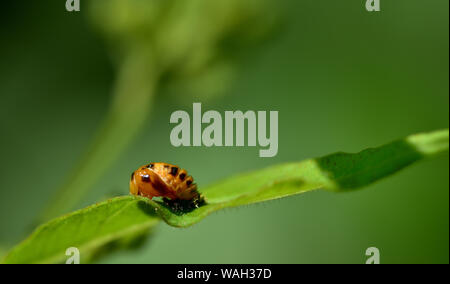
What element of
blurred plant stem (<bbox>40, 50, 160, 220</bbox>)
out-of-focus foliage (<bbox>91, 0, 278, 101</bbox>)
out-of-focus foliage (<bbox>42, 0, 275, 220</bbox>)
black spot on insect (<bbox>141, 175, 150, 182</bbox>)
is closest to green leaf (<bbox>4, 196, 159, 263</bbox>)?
black spot on insect (<bbox>141, 175, 150, 182</bbox>)

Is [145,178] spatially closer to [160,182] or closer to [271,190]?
[160,182]

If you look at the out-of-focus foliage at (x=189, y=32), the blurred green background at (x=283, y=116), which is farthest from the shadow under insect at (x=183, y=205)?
the blurred green background at (x=283, y=116)

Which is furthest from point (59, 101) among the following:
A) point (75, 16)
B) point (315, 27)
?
point (315, 27)

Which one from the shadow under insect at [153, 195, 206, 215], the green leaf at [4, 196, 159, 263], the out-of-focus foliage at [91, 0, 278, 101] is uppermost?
the out-of-focus foliage at [91, 0, 278, 101]

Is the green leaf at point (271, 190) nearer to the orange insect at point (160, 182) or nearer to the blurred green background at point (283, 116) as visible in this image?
the orange insect at point (160, 182)

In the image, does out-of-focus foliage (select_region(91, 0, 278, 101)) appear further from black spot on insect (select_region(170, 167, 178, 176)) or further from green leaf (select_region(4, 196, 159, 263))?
green leaf (select_region(4, 196, 159, 263))

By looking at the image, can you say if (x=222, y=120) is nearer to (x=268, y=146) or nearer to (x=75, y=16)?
(x=268, y=146)

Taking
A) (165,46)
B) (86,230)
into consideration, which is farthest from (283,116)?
(86,230)
